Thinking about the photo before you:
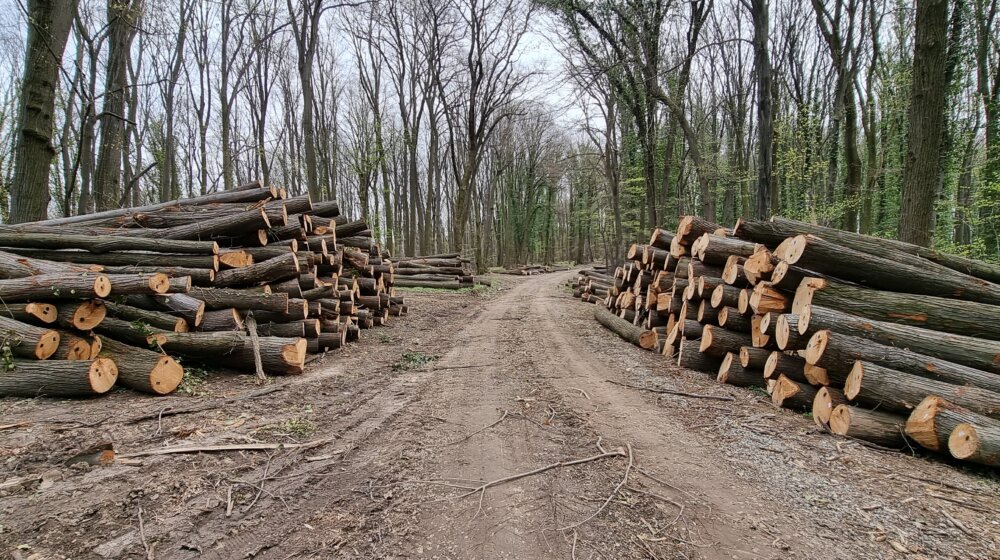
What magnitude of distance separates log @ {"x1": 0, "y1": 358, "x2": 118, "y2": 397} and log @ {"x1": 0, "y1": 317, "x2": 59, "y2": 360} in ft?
0.37

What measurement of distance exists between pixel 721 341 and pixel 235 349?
21.6 feet

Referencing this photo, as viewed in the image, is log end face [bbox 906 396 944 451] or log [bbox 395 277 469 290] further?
log [bbox 395 277 469 290]

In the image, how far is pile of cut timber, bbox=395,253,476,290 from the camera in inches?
743

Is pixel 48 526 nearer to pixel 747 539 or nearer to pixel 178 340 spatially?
pixel 178 340

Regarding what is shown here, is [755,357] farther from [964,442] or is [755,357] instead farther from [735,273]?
[964,442]

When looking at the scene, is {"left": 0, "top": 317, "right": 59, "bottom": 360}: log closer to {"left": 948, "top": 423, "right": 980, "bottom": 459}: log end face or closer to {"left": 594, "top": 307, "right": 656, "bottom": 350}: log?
{"left": 594, "top": 307, "right": 656, "bottom": 350}: log

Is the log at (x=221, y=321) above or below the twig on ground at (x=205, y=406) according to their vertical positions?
above

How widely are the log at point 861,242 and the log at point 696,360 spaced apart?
186cm

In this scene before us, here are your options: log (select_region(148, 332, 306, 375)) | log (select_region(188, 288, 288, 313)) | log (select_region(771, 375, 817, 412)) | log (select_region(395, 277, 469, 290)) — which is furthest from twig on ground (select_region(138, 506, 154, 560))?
log (select_region(395, 277, 469, 290))

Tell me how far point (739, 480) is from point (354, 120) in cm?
3539

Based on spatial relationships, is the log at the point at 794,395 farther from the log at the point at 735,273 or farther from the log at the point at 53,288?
the log at the point at 53,288

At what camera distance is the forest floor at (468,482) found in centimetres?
248

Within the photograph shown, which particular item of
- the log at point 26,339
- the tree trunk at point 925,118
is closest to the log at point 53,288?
the log at point 26,339

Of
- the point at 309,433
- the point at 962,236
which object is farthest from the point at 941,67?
the point at 962,236
